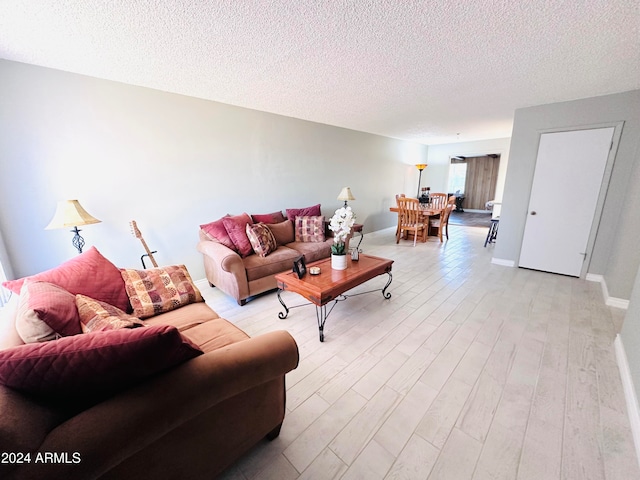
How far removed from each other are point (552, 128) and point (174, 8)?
432cm

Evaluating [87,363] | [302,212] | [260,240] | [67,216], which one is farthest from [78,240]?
[302,212]

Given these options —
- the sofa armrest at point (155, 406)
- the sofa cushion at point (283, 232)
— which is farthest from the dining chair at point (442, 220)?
the sofa armrest at point (155, 406)

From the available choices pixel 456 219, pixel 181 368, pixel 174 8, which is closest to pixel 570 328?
pixel 181 368

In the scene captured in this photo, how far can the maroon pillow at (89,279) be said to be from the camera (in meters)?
1.37

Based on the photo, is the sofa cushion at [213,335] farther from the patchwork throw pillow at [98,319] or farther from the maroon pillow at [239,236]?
the maroon pillow at [239,236]

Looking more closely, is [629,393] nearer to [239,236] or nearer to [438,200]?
[239,236]

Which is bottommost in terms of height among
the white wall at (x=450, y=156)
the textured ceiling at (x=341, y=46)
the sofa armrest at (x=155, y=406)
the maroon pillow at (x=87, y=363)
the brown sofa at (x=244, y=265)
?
the brown sofa at (x=244, y=265)

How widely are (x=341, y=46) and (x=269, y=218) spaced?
225 centimetres

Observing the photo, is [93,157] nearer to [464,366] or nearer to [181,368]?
[181,368]

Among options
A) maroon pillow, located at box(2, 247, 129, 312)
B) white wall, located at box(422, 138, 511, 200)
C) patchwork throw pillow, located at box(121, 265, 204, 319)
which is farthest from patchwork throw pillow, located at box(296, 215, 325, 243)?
white wall, located at box(422, 138, 511, 200)

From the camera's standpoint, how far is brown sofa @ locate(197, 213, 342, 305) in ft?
8.58

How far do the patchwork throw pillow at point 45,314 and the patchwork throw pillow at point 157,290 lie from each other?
0.49 meters

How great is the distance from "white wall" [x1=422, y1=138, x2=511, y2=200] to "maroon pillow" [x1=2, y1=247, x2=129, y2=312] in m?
7.59

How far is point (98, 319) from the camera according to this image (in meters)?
1.14
